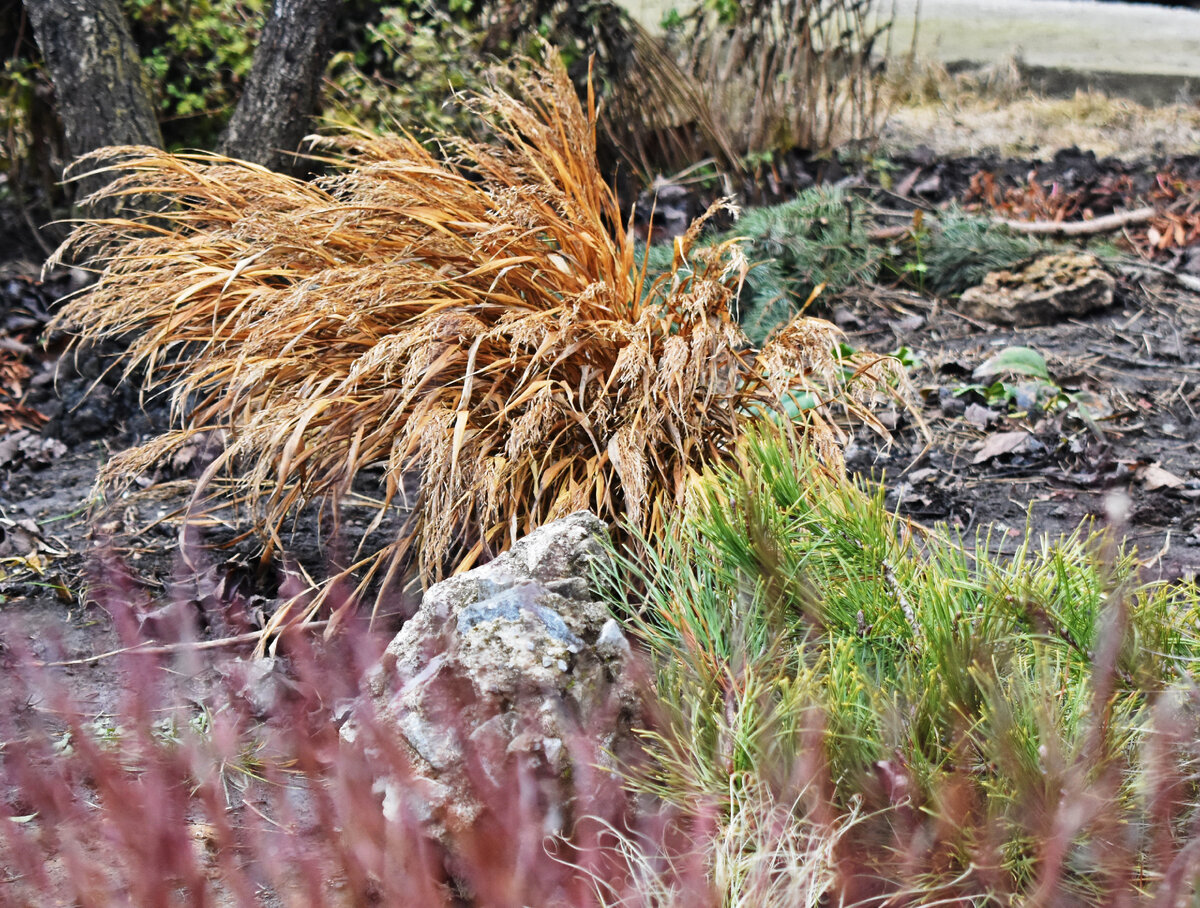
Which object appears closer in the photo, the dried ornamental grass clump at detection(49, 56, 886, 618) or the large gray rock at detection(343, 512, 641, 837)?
the large gray rock at detection(343, 512, 641, 837)

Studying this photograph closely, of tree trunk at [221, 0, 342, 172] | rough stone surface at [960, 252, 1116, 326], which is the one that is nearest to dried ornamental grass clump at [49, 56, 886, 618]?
tree trunk at [221, 0, 342, 172]

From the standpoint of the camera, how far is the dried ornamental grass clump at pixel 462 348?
2246 millimetres

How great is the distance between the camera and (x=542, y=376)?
2.46m

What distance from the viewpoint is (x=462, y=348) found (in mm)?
2465

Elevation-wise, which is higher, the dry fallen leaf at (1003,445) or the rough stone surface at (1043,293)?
the rough stone surface at (1043,293)

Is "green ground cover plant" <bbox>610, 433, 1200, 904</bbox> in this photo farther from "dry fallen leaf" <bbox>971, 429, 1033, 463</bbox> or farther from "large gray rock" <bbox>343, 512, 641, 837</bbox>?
"dry fallen leaf" <bbox>971, 429, 1033, 463</bbox>

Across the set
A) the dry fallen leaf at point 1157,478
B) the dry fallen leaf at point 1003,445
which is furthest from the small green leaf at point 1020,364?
the dry fallen leaf at point 1157,478

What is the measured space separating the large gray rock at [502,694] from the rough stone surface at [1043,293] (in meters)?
2.97

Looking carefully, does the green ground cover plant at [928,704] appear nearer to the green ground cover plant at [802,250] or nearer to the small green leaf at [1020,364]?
the small green leaf at [1020,364]

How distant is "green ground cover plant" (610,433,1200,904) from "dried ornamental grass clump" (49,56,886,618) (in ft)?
1.71

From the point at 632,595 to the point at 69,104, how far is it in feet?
10.5

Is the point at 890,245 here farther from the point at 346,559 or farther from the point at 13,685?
the point at 13,685

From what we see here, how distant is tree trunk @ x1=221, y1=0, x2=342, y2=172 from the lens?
382 centimetres

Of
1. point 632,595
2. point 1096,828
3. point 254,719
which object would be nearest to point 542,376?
point 632,595
